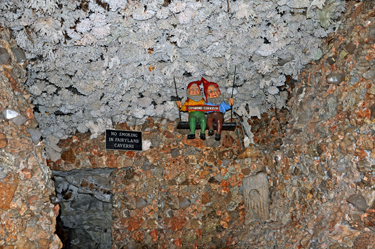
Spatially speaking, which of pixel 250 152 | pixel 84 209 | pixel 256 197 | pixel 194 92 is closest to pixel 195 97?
pixel 194 92

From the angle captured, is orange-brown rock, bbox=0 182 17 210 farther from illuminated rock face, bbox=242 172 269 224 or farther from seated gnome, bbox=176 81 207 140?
illuminated rock face, bbox=242 172 269 224

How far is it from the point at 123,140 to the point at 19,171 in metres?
1.99

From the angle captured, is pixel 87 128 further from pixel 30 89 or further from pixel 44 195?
pixel 44 195

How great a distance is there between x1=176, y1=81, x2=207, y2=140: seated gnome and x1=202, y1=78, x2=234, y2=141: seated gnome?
0.24ft

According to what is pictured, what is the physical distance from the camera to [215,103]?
387 cm

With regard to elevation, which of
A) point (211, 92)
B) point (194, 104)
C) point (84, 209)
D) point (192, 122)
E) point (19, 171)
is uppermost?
point (211, 92)

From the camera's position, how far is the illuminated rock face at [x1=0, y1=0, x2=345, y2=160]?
9.77 ft

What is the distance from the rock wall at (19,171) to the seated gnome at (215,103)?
1.83 m

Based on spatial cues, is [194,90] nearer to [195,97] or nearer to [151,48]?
[195,97]

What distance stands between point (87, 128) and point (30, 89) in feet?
3.43

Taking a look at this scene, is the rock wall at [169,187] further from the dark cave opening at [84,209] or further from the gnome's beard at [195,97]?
the gnome's beard at [195,97]

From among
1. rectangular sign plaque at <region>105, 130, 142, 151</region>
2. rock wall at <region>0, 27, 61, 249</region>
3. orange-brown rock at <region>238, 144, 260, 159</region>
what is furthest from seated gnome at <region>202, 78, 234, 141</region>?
rock wall at <region>0, 27, 61, 249</region>

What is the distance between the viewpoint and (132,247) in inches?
183

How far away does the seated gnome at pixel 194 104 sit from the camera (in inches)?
151
